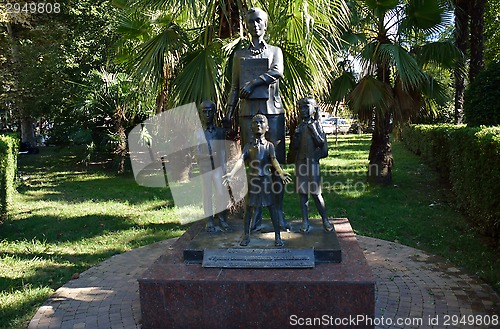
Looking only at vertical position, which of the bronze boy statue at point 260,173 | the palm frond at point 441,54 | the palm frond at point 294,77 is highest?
the palm frond at point 441,54

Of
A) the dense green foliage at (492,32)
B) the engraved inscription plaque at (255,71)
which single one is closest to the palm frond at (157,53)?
the engraved inscription plaque at (255,71)

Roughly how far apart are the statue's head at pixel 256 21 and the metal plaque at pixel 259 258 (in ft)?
7.22

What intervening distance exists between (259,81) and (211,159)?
1011mm

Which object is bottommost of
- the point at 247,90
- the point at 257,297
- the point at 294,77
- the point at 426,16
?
the point at 257,297

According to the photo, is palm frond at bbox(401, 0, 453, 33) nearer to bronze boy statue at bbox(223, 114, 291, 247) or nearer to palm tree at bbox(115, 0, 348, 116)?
palm tree at bbox(115, 0, 348, 116)

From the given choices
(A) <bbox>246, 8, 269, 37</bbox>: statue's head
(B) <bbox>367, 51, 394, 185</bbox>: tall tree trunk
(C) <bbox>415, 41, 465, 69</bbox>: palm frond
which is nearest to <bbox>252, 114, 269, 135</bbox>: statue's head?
(A) <bbox>246, 8, 269, 37</bbox>: statue's head

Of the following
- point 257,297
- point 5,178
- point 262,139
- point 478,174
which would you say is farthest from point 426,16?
point 5,178

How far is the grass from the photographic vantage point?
5223 mm

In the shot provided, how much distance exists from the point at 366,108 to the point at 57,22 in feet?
46.4

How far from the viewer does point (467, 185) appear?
7129 millimetres

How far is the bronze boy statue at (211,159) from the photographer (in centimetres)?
450

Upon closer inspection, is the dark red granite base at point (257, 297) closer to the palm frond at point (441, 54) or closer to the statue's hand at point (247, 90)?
the statue's hand at point (247, 90)

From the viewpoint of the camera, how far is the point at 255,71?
434cm
